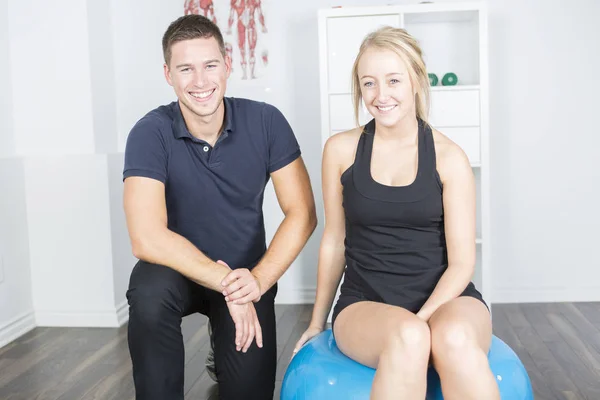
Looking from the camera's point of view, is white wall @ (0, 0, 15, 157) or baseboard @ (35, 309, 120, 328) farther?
baseboard @ (35, 309, 120, 328)

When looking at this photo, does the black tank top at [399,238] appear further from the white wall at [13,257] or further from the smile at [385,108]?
the white wall at [13,257]

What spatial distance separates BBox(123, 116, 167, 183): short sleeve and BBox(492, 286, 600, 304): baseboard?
89.3 inches

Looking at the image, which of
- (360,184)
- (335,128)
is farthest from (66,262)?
(360,184)

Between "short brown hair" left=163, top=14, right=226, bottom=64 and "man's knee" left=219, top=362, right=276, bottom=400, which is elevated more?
"short brown hair" left=163, top=14, right=226, bottom=64

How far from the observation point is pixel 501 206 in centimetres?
369

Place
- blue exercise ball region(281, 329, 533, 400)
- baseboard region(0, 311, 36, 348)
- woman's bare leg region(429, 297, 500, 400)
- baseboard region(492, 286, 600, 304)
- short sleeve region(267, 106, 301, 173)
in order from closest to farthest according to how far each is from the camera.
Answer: woman's bare leg region(429, 297, 500, 400) → blue exercise ball region(281, 329, 533, 400) → short sleeve region(267, 106, 301, 173) → baseboard region(0, 311, 36, 348) → baseboard region(492, 286, 600, 304)

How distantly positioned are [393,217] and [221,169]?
586mm

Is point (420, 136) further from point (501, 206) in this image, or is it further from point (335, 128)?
point (501, 206)

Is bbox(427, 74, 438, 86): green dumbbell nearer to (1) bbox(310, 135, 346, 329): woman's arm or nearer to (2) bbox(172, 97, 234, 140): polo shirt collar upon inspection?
(2) bbox(172, 97, 234, 140): polo shirt collar

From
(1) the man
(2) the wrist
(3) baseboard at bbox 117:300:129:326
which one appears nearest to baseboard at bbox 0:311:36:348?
(3) baseboard at bbox 117:300:129:326

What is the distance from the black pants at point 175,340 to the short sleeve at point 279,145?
0.39 m

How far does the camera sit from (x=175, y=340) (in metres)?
1.88

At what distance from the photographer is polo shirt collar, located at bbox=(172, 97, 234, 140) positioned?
6.79ft

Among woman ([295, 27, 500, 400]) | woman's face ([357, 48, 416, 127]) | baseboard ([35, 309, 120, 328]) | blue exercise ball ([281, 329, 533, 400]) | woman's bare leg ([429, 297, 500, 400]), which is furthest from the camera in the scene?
baseboard ([35, 309, 120, 328])
